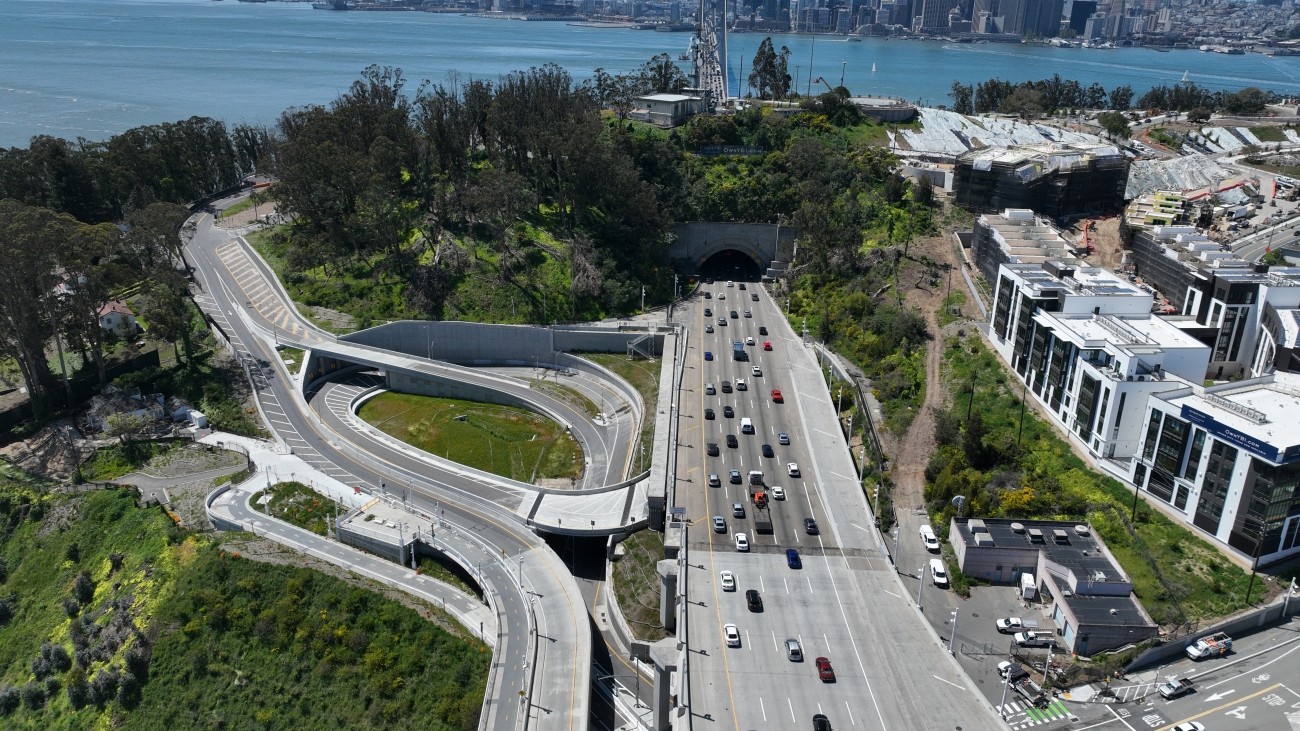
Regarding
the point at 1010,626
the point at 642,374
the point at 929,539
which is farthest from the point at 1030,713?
the point at 642,374

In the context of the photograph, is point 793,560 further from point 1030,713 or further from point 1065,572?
point 1065,572

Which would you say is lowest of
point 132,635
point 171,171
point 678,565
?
point 132,635

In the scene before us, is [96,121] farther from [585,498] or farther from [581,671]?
[581,671]

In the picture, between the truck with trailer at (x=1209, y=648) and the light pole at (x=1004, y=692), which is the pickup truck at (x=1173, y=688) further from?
the light pole at (x=1004, y=692)

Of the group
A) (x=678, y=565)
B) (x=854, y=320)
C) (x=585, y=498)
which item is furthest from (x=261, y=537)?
(x=854, y=320)

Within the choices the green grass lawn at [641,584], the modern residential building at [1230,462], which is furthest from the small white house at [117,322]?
the modern residential building at [1230,462]
